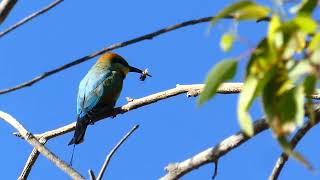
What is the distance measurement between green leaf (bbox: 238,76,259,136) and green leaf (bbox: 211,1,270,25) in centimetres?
10

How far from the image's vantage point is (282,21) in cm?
95

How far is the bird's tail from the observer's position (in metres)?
5.66

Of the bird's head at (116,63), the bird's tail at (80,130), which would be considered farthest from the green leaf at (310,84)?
the bird's head at (116,63)

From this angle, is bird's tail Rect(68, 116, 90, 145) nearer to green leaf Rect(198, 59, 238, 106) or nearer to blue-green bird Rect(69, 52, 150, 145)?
blue-green bird Rect(69, 52, 150, 145)

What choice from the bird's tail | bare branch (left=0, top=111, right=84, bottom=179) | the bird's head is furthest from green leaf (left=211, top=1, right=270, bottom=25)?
the bird's head

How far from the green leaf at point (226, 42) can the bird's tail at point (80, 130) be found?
4734mm

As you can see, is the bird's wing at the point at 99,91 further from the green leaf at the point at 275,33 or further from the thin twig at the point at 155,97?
the green leaf at the point at 275,33

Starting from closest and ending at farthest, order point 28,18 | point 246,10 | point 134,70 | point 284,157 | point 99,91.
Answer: point 246,10
point 28,18
point 284,157
point 99,91
point 134,70

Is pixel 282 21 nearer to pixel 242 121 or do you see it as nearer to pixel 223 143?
pixel 242 121

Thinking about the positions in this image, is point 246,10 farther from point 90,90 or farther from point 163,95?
point 90,90

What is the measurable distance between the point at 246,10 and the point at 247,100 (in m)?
0.14

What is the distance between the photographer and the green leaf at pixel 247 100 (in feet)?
3.18

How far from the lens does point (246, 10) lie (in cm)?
99

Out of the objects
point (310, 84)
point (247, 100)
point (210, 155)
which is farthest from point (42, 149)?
point (310, 84)
